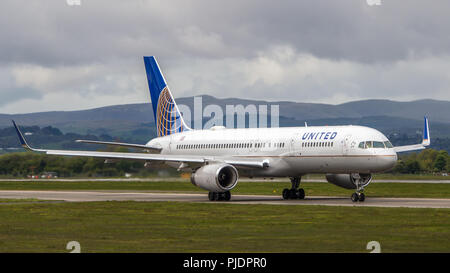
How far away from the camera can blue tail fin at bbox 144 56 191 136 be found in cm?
5978

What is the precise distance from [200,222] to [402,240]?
30.7ft

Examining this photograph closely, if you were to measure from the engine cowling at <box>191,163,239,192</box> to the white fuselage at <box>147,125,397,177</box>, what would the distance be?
7.65 ft

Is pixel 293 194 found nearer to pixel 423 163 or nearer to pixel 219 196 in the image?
pixel 219 196

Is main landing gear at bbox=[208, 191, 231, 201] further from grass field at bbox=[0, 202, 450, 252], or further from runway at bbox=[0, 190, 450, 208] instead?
grass field at bbox=[0, 202, 450, 252]

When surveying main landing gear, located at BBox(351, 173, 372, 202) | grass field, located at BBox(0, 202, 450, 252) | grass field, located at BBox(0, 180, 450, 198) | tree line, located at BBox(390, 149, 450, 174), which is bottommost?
grass field, located at BBox(0, 202, 450, 252)

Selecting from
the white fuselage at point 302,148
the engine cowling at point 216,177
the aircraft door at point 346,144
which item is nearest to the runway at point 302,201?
the engine cowling at point 216,177

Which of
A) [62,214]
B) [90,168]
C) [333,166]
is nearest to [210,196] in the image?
[333,166]

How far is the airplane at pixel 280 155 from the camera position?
1708 inches

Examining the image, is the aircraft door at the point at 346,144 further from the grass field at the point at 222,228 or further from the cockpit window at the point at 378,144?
the grass field at the point at 222,228

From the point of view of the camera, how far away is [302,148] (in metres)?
46.3

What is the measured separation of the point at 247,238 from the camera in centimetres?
2403

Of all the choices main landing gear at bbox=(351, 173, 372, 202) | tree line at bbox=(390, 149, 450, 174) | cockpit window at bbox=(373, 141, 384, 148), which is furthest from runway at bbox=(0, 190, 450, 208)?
tree line at bbox=(390, 149, 450, 174)
